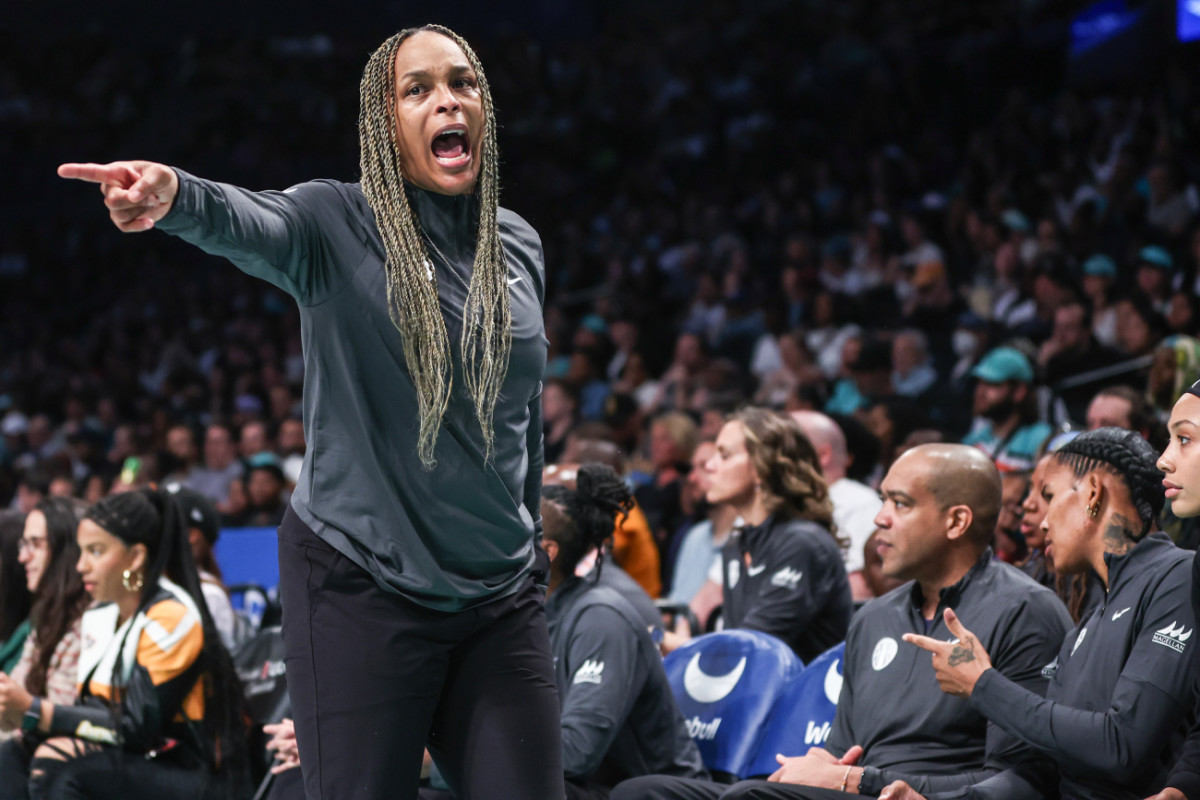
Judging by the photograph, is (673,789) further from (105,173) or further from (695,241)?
(695,241)

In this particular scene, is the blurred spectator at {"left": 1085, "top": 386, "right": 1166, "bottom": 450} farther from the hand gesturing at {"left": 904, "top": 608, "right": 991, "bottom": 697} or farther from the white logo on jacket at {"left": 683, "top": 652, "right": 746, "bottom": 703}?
the hand gesturing at {"left": 904, "top": 608, "right": 991, "bottom": 697}

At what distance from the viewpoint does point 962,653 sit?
2.92 meters

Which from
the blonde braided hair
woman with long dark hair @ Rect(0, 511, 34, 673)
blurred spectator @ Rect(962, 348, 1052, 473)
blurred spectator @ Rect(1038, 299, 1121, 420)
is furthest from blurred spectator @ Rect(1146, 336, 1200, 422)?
woman with long dark hair @ Rect(0, 511, 34, 673)

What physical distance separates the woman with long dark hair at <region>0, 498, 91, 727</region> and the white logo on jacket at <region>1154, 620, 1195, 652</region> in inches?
140

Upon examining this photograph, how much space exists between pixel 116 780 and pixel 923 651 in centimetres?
252

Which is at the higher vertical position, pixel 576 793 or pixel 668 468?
pixel 668 468

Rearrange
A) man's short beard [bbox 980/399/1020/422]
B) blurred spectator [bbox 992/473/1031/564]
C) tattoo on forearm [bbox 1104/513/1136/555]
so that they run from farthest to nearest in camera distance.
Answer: man's short beard [bbox 980/399/1020/422] → blurred spectator [bbox 992/473/1031/564] → tattoo on forearm [bbox 1104/513/1136/555]

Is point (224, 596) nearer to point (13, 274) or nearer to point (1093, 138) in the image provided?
point (1093, 138)

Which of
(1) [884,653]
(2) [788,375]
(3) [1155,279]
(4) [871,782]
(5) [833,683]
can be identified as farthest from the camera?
(2) [788,375]

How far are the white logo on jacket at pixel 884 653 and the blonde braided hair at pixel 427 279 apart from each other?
5.80 feet

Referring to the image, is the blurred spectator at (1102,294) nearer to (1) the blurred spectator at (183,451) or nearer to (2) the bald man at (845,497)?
(2) the bald man at (845,497)

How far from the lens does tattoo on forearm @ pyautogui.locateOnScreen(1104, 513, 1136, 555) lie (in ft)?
9.83

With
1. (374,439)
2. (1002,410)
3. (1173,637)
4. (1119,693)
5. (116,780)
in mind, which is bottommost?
(116,780)

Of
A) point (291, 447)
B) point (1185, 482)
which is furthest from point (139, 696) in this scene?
point (291, 447)
